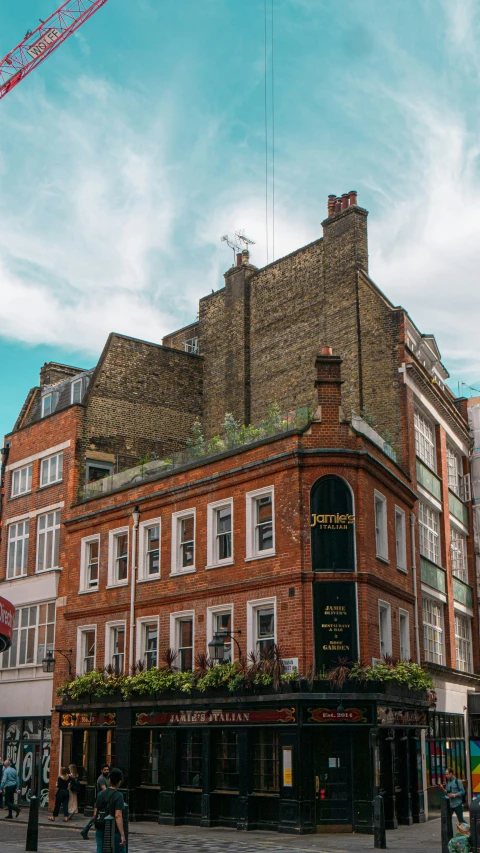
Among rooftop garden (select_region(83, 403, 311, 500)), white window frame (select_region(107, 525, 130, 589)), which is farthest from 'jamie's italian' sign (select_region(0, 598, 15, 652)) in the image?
white window frame (select_region(107, 525, 130, 589))

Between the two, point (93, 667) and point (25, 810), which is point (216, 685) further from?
point (25, 810)

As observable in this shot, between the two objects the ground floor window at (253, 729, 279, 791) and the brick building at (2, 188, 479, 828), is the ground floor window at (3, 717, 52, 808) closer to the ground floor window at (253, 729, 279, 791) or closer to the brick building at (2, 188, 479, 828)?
the brick building at (2, 188, 479, 828)

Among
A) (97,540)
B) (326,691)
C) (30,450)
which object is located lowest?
(326,691)

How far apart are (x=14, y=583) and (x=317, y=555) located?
16.4 m

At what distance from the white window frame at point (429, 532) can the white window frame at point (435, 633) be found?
4.68 feet

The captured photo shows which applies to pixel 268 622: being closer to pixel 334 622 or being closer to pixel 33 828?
pixel 334 622

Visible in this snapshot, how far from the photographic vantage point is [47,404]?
40094mm

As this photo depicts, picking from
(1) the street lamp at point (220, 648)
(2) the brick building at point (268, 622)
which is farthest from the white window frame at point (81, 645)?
(1) the street lamp at point (220, 648)

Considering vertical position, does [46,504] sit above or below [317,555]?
above

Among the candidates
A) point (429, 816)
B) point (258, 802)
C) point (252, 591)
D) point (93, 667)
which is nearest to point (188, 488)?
point (252, 591)

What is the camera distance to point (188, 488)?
95.6 feet

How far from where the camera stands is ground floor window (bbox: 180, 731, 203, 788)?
26.2 metres

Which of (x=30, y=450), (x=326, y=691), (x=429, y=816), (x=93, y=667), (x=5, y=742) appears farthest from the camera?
(x=30, y=450)

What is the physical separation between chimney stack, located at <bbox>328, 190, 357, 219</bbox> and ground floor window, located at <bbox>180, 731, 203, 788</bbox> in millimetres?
20267
